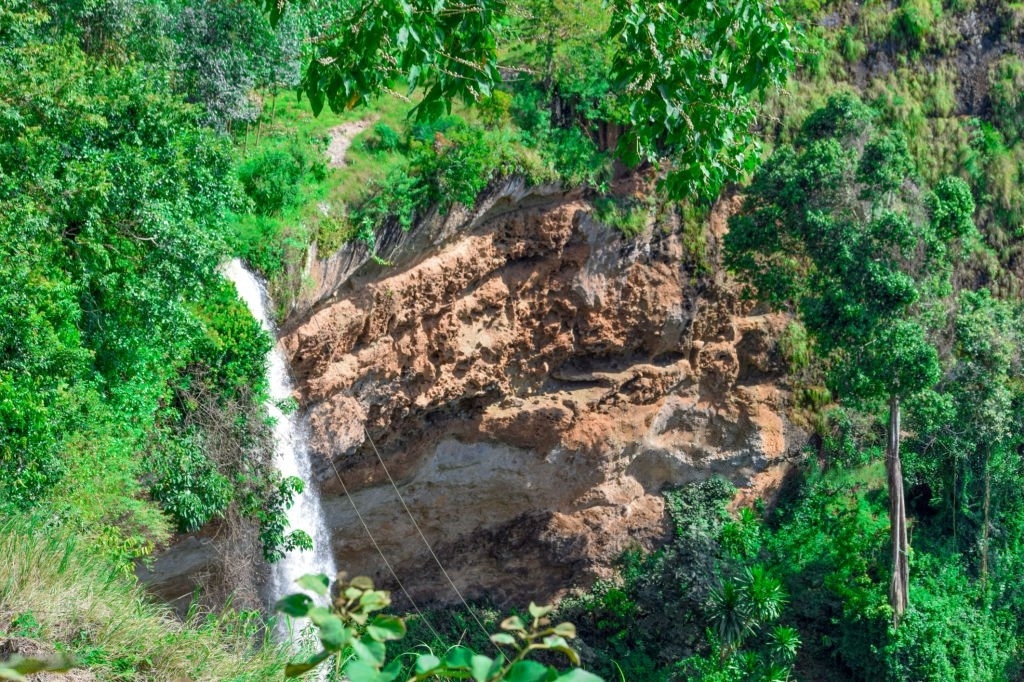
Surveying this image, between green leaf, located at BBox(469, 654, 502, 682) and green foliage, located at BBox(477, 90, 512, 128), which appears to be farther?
green foliage, located at BBox(477, 90, 512, 128)

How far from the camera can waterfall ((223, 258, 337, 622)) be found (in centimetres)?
1420

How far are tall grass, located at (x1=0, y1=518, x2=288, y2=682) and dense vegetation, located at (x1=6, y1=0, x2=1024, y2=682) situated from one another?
1.24 ft

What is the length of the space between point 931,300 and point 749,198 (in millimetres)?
3272

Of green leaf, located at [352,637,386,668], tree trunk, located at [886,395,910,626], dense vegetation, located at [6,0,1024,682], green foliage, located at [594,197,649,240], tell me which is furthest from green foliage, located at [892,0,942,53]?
green leaf, located at [352,637,386,668]

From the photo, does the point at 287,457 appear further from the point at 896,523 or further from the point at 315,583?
the point at 315,583

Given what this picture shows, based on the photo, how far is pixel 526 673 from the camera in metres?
2.10

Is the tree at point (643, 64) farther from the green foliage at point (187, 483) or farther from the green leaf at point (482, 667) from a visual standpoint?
the green foliage at point (187, 483)

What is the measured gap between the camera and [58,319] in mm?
10406

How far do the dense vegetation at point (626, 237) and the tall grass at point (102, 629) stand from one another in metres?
0.38

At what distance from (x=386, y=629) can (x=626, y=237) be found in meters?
16.2

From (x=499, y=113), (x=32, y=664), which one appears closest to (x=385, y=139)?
(x=499, y=113)

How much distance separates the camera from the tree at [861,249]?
15.8 metres

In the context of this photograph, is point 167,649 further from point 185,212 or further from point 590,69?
point 590,69

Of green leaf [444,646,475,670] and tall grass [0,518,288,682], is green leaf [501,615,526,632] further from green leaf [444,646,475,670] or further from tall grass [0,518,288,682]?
tall grass [0,518,288,682]
